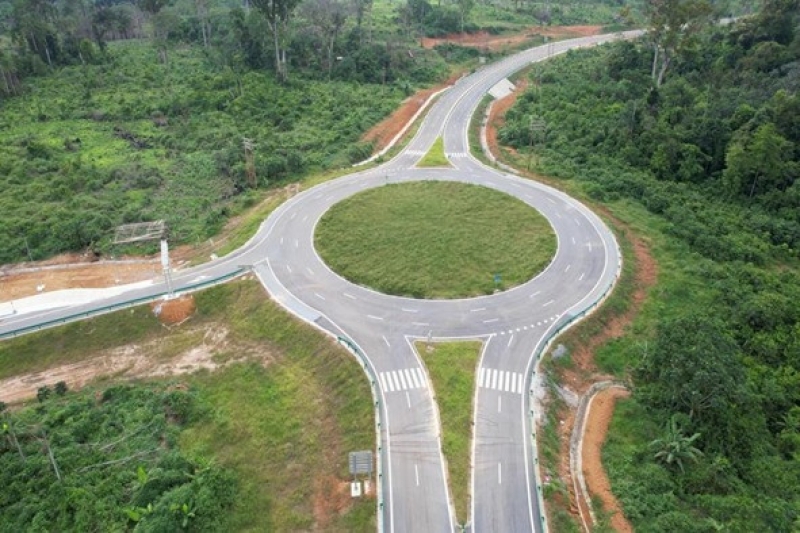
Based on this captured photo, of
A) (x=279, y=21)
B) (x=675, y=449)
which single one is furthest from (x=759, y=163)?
(x=279, y=21)

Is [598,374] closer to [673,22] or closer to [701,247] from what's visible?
[701,247]

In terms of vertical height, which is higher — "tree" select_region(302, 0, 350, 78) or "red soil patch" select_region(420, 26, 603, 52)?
"tree" select_region(302, 0, 350, 78)

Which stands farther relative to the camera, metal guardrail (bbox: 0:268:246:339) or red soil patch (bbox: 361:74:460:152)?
red soil patch (bbox: 361:74:460:152)

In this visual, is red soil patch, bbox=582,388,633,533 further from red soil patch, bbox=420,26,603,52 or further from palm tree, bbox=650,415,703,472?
red soil patch, bbox=420,26,603,52

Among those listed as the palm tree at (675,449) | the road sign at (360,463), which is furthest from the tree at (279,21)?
the palm tree at (675,449)

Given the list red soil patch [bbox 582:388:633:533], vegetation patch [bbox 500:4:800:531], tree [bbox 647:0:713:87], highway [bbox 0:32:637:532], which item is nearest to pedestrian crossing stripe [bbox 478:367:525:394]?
highway [bbox 0:32:637:532]

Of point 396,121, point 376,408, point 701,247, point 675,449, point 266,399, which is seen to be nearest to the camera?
point 675,449

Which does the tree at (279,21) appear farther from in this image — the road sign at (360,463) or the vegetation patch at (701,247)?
the road sign at (360,463)
